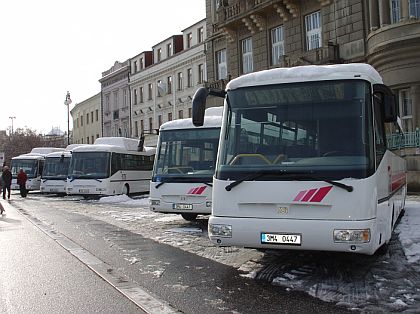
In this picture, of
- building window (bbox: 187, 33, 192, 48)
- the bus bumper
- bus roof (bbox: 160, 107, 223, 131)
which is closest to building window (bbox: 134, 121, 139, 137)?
building window (bbox: 187, 33, 192, 48)

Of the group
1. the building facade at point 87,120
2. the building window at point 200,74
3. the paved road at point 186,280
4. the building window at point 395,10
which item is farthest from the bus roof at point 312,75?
the building facade at point 87,120

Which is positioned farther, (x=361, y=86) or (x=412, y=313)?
(x=361, y=86)

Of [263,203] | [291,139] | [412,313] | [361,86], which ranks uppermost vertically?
[361,86]

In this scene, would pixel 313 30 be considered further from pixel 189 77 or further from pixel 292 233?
pixel 292 233

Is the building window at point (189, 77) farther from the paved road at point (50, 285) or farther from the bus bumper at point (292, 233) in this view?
the bus bumper at point (292, 233)

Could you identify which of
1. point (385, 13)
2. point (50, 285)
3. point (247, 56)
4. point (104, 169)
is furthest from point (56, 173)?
point (50, 285)

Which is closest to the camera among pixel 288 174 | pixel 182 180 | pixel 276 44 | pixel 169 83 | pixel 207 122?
pixel 288 174

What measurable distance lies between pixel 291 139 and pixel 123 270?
3301mm

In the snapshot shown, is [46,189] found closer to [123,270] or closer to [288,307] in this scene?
[123,270]

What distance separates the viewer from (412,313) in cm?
536

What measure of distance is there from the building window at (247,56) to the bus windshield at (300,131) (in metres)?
24.1

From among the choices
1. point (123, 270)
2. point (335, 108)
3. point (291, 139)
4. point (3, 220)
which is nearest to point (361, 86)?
point (335, 108)

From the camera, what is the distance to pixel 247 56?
104ft

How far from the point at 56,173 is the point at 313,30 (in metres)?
17.4
